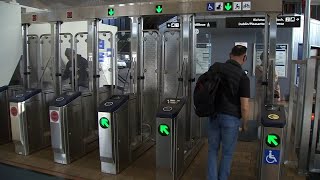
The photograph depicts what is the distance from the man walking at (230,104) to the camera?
9.20ft

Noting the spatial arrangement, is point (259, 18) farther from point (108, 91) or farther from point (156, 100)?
point (108, 91)

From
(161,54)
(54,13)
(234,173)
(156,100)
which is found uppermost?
(54,13)

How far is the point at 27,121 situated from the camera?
4199 millimetres

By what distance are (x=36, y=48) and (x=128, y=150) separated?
2.64 m

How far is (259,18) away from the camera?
557cm

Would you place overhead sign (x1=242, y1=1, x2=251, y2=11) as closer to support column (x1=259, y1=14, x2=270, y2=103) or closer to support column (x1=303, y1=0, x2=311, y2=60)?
support column (x1=259, y1=14, x2=270, y2=103)

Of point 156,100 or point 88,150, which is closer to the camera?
point 88,150

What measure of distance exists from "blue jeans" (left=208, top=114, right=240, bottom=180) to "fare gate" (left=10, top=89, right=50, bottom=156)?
2549 millimetres

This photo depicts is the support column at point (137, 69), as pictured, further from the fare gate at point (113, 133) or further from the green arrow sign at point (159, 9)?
the fare gate at point (113, 133)

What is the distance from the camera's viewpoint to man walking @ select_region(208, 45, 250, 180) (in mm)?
2805

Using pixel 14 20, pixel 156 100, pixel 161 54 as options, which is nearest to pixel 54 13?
pixel 14 20

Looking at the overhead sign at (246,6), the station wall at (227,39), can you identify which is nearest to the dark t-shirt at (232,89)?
the overhead sign at (246,6)

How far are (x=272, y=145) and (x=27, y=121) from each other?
3.12 meters

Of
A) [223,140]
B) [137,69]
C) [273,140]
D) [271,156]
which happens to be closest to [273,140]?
[273,140]
